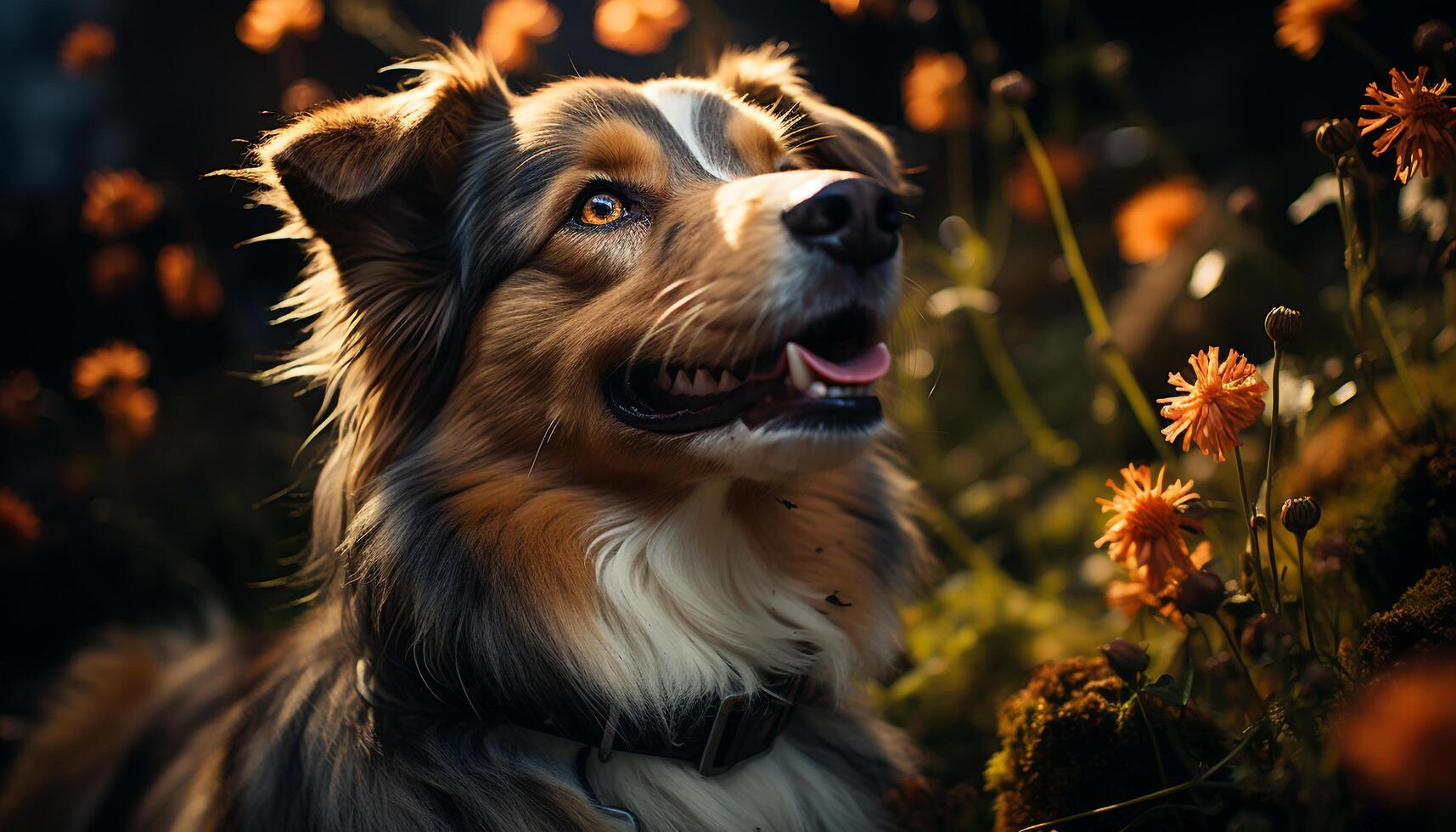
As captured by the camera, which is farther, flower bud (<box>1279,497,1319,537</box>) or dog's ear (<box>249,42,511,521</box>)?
dog's ear (<box>249,42,511,521</box>)

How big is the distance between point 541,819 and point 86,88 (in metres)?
5.24

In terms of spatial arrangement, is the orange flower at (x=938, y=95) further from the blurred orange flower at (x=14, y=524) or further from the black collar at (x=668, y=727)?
the blurred orange flower at (x=14, y=524)

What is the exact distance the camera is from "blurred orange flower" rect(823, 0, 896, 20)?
2951 millimetres

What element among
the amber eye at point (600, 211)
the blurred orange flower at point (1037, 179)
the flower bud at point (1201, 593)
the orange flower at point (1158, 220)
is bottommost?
the flower bud at point (1201, 593)

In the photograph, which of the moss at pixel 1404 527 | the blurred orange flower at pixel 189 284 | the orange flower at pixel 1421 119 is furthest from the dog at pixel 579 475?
the blurred orange flower at pixel 189 284

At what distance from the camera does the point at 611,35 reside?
11.4 ft

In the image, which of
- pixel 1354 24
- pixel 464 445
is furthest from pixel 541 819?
pixel 1354 24

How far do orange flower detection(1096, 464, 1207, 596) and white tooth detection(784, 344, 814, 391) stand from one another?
656mm

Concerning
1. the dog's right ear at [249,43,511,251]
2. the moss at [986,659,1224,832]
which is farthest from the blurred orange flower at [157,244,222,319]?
the moss at [986,659,1224,832]

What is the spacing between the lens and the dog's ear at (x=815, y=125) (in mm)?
2912

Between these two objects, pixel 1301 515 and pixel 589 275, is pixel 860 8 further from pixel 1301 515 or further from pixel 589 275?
pixel 1301 515

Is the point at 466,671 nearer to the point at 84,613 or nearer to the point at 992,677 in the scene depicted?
the point at 992,677

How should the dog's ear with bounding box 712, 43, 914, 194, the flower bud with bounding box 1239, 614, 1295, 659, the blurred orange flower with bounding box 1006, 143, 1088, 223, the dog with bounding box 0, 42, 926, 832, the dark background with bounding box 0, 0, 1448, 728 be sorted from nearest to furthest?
the flower bud with bounding box 1239, 614, 1295, 659 < the dog with bounding box 0, 42, 926, 832 < the dog's ear with bounding box 712, 43, 914, 194 < the dark background with bounding box 0, 0, 1448, 728 < the blurred orange flower with bounding box 1006, 143, 1088, 223

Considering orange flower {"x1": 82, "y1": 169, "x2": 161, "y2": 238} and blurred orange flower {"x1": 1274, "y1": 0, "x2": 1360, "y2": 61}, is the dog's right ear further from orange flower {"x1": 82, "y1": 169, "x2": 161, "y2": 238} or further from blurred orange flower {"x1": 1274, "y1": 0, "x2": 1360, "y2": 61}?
blurred orange flower {"x1": 1274, "y1": 0, "x2": 1360, "y2": 61}
